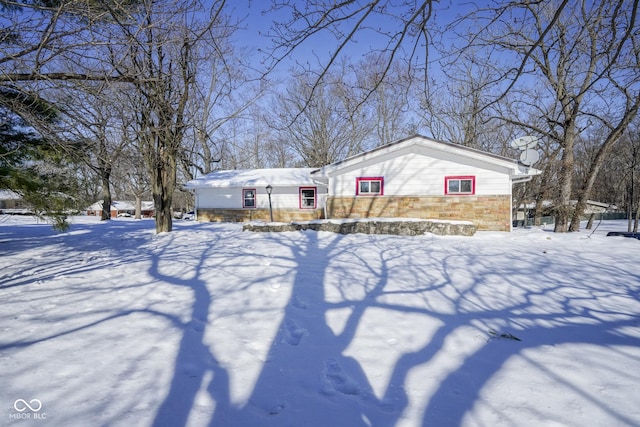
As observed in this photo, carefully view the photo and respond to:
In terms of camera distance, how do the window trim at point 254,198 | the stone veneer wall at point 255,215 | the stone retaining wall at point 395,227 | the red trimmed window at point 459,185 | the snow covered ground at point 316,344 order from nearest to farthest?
the snow covered ground at point 316,344 → the stone retaining wall at point 395,227 → the red trimmed window at point 459,185 → the stone veneer wall at point 255,215 → the window trim at point 254,198

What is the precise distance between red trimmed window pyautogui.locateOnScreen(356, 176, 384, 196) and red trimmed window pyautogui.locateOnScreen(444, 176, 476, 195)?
8.73ft

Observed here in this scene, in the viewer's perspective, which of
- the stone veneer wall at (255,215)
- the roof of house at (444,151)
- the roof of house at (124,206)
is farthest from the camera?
the roof of house at (124,206)

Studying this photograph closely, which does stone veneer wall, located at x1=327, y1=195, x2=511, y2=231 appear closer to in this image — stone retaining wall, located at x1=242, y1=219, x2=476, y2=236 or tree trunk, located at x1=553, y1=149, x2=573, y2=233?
stone retaining wall, located at x1=242, y1=219, x2=476, y2=236

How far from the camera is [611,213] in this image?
43.0 m

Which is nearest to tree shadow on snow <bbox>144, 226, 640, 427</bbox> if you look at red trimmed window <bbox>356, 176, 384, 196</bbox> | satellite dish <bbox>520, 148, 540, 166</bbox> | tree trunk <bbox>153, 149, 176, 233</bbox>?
satellite dish <bbox>520, 148, 540, 166</bbox>

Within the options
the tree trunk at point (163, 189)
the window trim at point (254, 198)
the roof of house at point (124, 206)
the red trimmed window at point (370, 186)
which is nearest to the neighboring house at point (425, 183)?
the red trimmed window at point (370, 186)

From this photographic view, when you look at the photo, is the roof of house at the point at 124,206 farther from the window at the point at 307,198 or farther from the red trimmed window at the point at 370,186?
the red trimmed window at the point at 370,186

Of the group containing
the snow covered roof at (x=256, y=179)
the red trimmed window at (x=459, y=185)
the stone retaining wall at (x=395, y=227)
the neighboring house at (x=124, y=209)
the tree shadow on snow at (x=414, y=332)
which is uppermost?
the snow covered roof at (x=256, y=179)

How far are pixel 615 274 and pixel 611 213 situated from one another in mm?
49113

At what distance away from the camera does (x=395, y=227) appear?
38.1 ft

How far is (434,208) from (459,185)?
53.6 inches

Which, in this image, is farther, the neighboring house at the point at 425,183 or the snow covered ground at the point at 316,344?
the neighboring house at the point at 425,183

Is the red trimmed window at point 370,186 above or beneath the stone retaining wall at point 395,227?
above

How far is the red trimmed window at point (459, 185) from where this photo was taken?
1333cm
